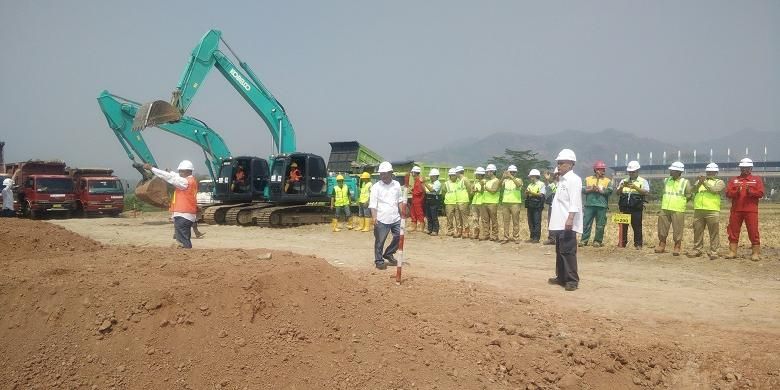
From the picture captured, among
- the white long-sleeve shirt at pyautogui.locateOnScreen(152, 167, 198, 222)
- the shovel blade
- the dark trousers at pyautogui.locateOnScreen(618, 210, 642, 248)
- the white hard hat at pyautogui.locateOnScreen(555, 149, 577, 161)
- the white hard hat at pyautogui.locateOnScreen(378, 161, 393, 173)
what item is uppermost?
the shovel blade

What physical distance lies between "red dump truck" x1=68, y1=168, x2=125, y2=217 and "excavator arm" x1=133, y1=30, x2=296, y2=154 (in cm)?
892

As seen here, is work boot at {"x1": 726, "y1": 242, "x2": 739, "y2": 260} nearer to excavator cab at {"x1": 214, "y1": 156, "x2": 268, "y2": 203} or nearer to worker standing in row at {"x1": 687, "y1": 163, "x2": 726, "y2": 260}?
worker standing in row at {"x1": 687, "y1": 163, "x2": 726, "y2": 260}

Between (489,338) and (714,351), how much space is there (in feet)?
7.48

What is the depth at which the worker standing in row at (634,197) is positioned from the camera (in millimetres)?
12055

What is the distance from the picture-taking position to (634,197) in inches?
479

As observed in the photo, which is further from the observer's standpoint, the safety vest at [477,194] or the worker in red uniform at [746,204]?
the safety vest at [477,194]

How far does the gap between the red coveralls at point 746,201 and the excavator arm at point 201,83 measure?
15696mm

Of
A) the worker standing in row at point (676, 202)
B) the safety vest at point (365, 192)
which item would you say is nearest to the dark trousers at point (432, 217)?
the safety vest at point (365, 192)

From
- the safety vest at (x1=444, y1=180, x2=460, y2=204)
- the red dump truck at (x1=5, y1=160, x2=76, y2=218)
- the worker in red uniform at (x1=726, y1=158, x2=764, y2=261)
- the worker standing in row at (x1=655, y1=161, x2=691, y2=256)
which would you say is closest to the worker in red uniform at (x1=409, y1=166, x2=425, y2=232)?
the safety vest at (x1=444, y1=180, x2=460, y2=204)

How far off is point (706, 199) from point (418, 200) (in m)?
8.04

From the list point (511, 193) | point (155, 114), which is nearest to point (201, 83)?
point (155, 114)

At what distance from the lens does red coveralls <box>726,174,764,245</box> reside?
1037 cm

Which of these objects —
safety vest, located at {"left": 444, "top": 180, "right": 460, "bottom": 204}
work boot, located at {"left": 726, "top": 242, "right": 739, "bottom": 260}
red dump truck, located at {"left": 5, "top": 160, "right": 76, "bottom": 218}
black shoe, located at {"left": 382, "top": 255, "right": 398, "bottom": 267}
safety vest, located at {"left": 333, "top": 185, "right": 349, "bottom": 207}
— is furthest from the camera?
red dump truck, located at {"left": 5, "top": 160, "right": 76, "bottom": 218}

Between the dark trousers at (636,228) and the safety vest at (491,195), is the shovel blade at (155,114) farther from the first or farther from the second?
the dark trousers at (636,228)
